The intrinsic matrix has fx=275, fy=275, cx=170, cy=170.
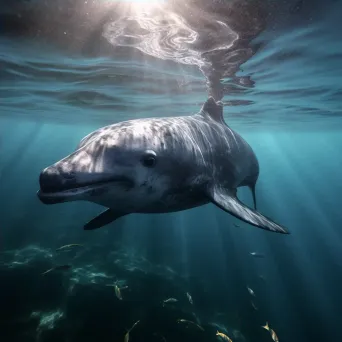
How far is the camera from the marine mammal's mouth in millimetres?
2941

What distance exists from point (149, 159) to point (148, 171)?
0.18 meters

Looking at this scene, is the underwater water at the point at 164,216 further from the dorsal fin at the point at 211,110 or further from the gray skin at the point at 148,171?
the gray skin at the point at 148,171

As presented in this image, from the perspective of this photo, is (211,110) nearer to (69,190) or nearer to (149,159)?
(149,159)

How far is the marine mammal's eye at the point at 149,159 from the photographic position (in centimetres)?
379

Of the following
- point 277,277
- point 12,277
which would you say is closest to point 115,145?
point 12,277

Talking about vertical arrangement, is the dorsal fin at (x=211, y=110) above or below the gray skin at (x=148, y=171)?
above

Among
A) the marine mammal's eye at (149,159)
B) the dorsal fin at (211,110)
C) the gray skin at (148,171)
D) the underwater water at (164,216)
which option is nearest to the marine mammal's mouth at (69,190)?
the gray skin at (148,171)

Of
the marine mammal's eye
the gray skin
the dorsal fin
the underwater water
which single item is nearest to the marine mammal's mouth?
the gray skin

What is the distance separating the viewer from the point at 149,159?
383 centimetres

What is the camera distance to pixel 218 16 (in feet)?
27.0

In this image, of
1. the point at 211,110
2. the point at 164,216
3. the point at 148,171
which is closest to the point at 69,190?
the point at 148,171

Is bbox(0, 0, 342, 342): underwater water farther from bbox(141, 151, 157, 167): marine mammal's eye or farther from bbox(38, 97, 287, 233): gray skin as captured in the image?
bbox(141, 151, 157, 167): marine mammal's eye

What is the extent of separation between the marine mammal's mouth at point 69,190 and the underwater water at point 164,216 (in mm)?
6448

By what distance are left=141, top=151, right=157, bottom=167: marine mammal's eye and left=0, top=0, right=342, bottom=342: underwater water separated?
5717mm
